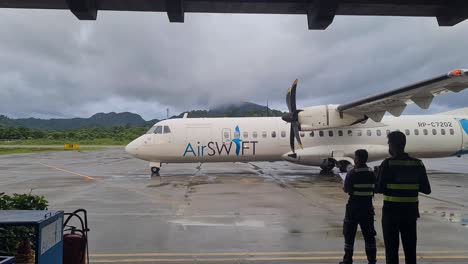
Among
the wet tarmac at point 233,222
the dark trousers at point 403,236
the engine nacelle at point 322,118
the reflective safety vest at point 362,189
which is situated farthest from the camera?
the engine nacelle at point 322,118

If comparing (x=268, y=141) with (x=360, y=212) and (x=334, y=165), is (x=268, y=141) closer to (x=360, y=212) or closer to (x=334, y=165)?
(x=334, y=165)

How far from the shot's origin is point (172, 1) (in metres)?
4.01

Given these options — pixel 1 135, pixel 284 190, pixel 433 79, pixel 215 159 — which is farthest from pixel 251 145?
pixel 1 135

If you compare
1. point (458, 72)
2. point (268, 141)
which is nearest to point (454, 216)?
point (458, 72)

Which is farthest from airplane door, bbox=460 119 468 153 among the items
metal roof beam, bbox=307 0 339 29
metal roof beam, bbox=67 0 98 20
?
metal roof beam, bbox=67 0 98 20

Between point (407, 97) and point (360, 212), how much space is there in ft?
36.3

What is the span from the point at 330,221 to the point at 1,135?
306ft

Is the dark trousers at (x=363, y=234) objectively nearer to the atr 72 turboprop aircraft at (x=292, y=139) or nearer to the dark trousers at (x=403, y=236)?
the dark trousers at (x=403, y=236)

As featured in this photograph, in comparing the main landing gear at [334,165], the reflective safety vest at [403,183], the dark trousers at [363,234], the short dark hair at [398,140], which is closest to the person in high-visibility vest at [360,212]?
the dark trousers at [363,234]

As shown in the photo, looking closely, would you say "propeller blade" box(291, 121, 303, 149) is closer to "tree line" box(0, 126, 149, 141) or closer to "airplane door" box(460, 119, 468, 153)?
"airplane door" box(460, 119, 468, 153)

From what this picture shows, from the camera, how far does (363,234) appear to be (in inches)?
214

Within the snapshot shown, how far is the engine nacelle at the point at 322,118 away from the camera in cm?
1720

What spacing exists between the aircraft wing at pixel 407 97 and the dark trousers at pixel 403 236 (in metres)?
8.45

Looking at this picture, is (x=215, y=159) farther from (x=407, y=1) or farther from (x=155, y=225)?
(x=407, y=1)
